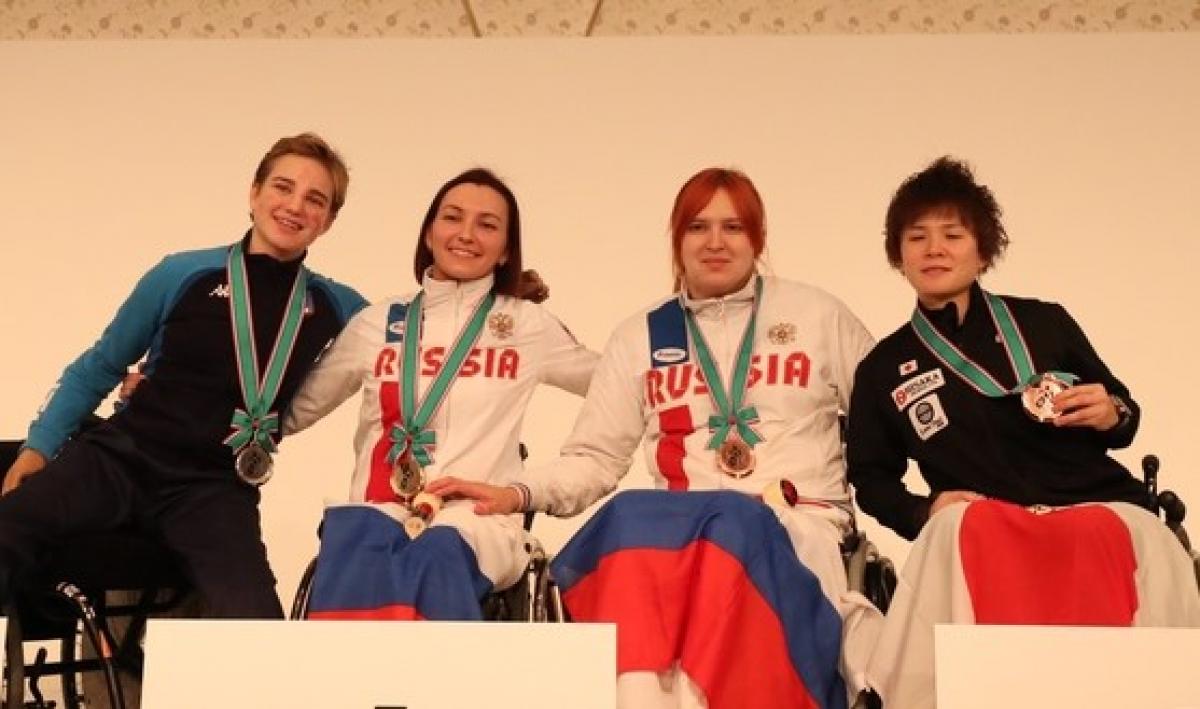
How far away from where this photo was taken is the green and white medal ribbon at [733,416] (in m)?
3.37

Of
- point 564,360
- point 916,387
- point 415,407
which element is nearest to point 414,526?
point 415,407

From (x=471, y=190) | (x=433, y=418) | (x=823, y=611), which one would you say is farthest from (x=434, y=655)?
(x=471, y=190)

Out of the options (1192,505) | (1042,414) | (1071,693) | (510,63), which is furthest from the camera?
(510,63)

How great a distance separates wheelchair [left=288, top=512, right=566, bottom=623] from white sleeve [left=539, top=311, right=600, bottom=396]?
0.51 meters

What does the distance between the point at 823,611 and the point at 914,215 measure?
0.86 metres

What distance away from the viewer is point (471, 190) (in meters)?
3.66

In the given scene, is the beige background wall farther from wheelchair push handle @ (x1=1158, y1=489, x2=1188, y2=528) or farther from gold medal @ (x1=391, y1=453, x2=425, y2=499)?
wheelchair push handle @ (x1=1158, y1=489, x2=1188, y2=528)

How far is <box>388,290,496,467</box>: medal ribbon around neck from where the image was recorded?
3.44 m

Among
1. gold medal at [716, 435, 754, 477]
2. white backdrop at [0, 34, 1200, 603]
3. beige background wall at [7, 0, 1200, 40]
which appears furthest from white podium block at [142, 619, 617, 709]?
beige background wall at [7, 0, 1200, 40]

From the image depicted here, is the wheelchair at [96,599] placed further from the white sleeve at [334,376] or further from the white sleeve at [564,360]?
the white sleeve at [564,360]

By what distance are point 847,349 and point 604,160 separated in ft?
4.67

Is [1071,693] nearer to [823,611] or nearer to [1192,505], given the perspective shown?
[823,611]

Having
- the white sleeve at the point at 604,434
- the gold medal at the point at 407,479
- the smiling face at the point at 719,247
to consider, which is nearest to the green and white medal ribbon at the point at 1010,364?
the smiling face at the point at 719,247

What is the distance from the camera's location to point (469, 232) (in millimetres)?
3617
